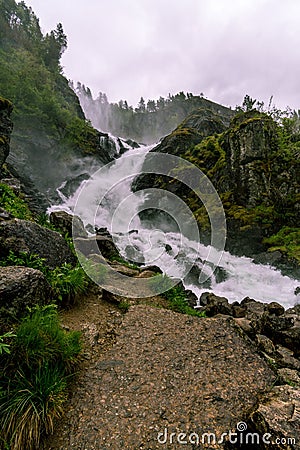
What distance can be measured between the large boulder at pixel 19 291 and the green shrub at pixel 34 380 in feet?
0.75

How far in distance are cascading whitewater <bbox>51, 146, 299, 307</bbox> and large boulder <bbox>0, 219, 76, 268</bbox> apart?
791 centimetres

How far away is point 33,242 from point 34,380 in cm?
308

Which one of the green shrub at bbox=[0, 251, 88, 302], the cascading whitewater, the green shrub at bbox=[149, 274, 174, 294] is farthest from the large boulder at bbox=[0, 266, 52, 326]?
the cascading whitewater

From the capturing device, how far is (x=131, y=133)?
238 ft

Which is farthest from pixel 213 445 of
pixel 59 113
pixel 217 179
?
pixel 59 113

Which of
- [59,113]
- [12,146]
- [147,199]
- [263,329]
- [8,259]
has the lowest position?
[263,329]

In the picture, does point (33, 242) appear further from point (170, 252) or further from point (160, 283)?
point (170, 252)

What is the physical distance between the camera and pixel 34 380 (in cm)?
279

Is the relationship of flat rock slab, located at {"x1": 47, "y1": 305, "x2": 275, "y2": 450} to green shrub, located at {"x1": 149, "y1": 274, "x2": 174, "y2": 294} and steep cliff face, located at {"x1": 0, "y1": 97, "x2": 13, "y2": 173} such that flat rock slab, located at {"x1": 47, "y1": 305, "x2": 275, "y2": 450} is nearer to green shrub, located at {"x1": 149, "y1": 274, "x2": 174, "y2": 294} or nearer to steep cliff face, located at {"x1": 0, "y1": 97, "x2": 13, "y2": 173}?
green shrub, located at {"x1": 149, "y1": 274, "x2": 174, "y2": 294}

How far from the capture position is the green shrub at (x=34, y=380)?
2.45 m

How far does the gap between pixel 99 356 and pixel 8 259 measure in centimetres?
238

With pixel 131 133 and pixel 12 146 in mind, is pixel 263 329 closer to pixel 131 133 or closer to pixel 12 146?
pixel 12 146

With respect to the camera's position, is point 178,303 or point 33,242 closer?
point 33,242

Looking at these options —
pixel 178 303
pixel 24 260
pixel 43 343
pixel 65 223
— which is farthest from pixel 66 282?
pixel 65 223
